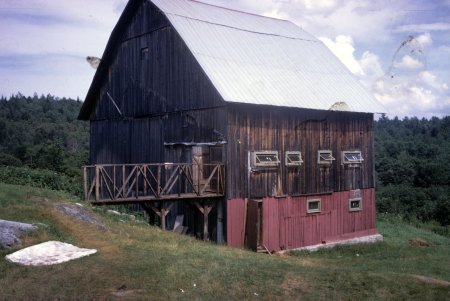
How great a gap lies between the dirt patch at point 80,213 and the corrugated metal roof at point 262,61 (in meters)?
6.41

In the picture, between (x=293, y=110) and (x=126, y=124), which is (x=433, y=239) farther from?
(x=126, y=124)

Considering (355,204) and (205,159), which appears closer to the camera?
(205,159)

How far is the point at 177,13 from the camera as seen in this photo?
72.5 feet

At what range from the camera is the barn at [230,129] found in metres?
19.8

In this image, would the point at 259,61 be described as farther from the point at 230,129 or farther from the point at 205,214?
the point at 205,214

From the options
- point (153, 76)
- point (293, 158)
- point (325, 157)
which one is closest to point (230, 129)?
point (293, 158)

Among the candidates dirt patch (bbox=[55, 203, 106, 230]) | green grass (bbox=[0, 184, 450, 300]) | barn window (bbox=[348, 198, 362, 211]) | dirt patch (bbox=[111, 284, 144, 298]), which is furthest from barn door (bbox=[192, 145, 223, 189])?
dirt patch (bbox=[111, 284, 144, 298])

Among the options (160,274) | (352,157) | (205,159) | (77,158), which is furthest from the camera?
(77,158)

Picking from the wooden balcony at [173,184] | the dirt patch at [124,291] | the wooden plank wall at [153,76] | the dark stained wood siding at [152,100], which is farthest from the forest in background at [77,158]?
the dirt patch at [124,291]

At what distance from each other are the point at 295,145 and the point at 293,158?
0.57 meters

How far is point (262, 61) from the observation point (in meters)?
22.9

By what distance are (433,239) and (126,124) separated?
718 inches

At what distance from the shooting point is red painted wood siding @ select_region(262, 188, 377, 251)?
21047 mm

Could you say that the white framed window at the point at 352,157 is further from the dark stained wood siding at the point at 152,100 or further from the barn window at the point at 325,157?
the dark stained wood siding at the point at 152,100
